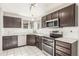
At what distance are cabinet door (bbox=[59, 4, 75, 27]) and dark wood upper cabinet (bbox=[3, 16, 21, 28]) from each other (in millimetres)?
3261

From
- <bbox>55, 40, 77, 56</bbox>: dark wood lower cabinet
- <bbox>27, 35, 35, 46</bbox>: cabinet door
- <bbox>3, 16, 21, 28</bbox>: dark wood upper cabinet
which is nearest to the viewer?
<bbox>55, 40, 77, 56</bbox>: dark wood lower cabinet

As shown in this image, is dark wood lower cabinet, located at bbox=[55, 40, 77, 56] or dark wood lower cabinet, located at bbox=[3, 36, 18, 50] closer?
dark wood lower cabinet, located at bbox=[55, 40, 77, 56]

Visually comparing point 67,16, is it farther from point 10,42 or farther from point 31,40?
point 10,42

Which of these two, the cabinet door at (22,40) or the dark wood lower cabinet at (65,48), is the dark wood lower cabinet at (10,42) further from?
the dark wood lower cabinet at (65,48)

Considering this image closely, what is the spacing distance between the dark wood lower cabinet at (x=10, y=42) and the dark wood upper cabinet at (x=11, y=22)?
0.81m

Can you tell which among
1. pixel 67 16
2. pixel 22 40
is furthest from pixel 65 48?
pixel 22 40

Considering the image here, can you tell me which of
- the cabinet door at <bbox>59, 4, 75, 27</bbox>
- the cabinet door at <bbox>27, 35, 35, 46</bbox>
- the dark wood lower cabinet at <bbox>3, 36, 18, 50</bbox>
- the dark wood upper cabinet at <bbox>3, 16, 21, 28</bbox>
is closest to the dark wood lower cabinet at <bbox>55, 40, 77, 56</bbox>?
the cabinet door at <bbox>59, 4, 75, 27</bbox>

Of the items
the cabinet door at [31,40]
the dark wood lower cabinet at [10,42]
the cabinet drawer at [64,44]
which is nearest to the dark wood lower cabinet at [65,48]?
the cabinet drawer at [64,44]

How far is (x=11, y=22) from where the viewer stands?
187 inches

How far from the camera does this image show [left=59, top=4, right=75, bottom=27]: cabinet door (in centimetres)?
236

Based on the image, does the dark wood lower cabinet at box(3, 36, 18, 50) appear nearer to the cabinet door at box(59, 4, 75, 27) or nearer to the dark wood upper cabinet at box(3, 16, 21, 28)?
the dark wood upper cabinet at box(3, 16, 21, 28)

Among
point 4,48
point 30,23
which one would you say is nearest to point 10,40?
point 4,48

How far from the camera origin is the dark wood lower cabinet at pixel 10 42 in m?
4.11

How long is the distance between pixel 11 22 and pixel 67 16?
3596 mm
